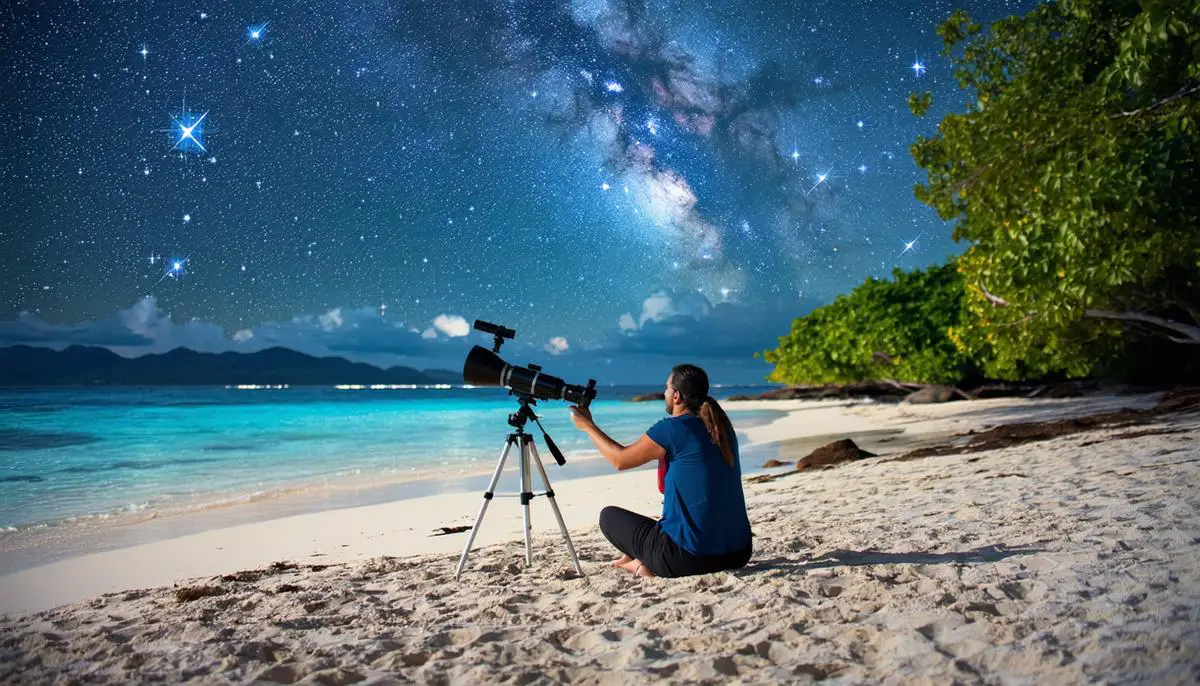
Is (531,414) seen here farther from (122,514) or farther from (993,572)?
(122,514)

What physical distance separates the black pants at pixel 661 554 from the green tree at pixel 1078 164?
632cm

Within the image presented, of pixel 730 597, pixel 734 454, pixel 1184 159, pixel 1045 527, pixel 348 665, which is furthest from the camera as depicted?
pixel 1184 159

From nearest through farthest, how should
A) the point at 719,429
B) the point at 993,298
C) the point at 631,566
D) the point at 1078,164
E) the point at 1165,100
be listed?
the point at 719,429 < the point at 631,566 < the point at 1165,100 < the point at 1078,164 < the point at 993,298

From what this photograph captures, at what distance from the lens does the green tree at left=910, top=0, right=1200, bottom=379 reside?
8.46 m

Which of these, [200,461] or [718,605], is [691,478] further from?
[200,461]

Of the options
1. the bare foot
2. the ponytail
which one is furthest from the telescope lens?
the bare foot

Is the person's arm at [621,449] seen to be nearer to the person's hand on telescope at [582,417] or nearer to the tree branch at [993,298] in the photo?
the person's hand on telescope at [582,417]

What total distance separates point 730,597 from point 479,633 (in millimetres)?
1216

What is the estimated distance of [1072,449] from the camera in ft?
27.9

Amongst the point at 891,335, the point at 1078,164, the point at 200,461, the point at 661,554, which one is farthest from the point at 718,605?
the point at 891,335

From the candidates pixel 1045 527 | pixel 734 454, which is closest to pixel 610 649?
pixel 734 454

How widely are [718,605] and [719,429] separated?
879mm

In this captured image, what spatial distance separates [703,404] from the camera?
3.99 m

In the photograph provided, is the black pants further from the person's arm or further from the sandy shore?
the person's arm
